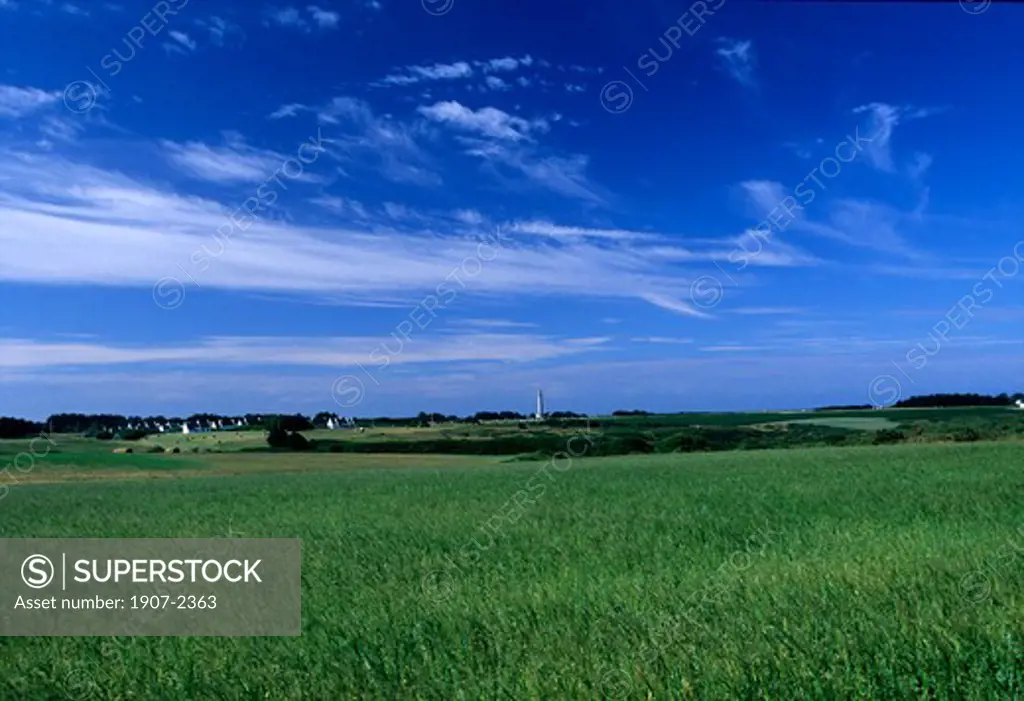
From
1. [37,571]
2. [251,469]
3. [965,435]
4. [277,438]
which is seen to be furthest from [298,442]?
[37,571]

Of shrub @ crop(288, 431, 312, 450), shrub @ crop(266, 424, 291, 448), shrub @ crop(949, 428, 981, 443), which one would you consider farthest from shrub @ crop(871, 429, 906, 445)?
shrub @ crop(266, 424, 291, 448)

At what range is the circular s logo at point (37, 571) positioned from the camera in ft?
36.4

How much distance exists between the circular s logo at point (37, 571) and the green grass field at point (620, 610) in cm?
255

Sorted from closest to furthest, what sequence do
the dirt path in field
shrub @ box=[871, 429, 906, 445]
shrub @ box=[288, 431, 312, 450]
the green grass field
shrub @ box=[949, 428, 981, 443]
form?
the green grass field
the dirt path in field
shrub @ box=[949, 428, 981, 443]
shrub @ box=[871, 429, 906, 445]
shrub @ box=[288, 431, 312, 450]

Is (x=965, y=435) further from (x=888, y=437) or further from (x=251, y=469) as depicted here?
(x=251, y=469)

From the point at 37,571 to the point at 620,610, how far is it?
31.0 ft

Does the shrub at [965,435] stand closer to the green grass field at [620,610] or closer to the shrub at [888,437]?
the shrub at [888,437]

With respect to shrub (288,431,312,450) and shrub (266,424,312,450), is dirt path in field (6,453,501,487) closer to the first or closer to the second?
shrub (266,424,312,450)

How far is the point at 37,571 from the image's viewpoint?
11867mm

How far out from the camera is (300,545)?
13.1 m

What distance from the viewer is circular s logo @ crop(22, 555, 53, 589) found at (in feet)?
36.4

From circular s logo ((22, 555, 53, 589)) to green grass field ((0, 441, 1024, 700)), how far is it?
2553 millimetres

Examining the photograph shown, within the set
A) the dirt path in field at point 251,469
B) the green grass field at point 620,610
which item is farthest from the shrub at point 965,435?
the green grass field at point 620,610

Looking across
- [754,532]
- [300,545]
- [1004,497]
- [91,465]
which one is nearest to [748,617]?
[754,532]
